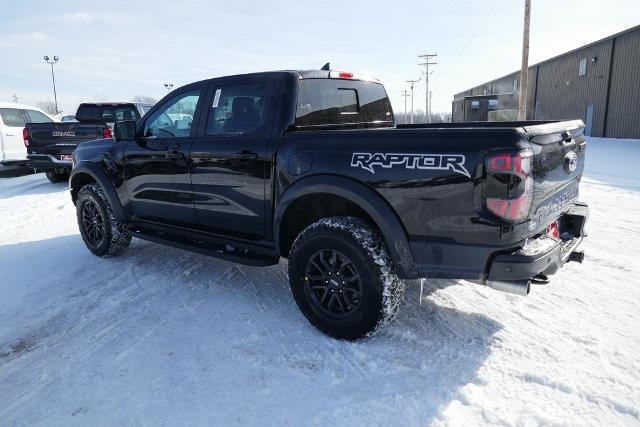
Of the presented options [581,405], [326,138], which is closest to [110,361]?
[326,138]

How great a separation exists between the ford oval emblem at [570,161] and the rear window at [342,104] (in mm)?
1779

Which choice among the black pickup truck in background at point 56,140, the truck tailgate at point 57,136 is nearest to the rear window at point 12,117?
the black pickup truck in background at point 56,140

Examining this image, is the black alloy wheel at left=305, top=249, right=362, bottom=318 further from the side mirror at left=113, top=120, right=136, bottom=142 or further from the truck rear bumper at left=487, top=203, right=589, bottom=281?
the side mirror at left=113, top=120, right=136, bottom=142

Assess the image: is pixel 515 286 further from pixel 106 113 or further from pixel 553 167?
Answer: pixel 106 113

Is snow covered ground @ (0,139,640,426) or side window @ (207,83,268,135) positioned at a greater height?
side window @ (207,83,268,135)

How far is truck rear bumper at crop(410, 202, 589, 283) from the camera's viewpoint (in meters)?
2.53

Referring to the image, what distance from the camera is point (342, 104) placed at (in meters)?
3.97

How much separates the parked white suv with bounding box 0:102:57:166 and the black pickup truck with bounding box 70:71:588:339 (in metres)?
9.26

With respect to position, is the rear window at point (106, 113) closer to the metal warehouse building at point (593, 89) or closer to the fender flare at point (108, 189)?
the fender flare at point (108, 189)

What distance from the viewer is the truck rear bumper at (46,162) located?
948 cm

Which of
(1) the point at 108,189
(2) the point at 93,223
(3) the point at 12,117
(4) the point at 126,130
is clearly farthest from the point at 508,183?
(3) the point at 12,117

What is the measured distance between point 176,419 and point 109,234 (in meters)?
3.08

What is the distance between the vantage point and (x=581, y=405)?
2.37m

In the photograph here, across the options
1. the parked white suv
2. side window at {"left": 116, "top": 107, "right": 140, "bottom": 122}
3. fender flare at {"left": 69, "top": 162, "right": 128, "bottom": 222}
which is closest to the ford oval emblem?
fender flare at {"left": 69, "top": 162, "right": 128, "bottom": 222}
